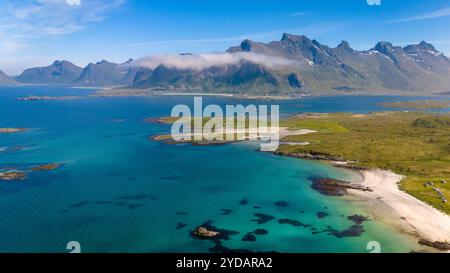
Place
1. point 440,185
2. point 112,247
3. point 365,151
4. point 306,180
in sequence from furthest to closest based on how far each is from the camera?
point 365,151 → point 306,180 → point 440,185 → point 112,247

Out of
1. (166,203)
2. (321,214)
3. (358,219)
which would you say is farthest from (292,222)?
(166,203)

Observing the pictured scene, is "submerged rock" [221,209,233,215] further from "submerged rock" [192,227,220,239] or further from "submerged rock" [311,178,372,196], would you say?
"submerged rock" [311,178,372,196]

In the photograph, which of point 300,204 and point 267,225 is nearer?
point 267,225

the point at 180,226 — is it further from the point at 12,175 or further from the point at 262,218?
the point at 12,175

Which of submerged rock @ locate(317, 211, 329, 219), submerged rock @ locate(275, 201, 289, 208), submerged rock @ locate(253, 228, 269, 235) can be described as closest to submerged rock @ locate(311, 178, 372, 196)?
submerged rock @ locate(275, 201, 289, 208)

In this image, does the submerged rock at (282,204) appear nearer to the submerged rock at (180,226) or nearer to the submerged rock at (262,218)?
the submerged rock at (262,218)
